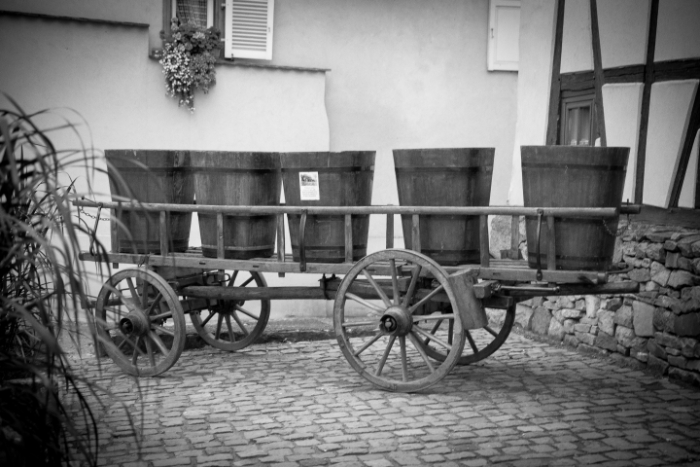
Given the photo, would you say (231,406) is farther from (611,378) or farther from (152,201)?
(611,378)

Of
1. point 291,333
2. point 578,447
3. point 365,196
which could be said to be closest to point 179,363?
point 291,333

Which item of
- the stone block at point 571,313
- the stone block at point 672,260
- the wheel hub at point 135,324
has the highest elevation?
the stone block at point 672,260

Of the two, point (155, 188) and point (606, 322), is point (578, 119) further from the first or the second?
point (155, 188)

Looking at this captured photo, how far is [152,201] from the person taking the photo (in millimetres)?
6773

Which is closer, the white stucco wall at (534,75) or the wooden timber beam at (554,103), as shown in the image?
the wooden timber beam at (554,103)

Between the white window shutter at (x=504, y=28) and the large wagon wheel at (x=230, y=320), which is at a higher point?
the white window shutter at (x=504, y=28)

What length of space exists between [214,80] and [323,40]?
148cm

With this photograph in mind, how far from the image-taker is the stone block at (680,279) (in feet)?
20.5

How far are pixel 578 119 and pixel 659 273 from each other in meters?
1.90

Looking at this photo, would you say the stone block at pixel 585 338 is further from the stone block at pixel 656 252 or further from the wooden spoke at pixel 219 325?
the wooden spoke at pixel 219 325

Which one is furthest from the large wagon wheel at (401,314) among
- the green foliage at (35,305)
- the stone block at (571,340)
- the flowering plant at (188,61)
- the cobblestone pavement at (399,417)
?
the flowering plant at (188,61)

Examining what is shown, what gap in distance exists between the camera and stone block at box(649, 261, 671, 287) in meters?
6.53

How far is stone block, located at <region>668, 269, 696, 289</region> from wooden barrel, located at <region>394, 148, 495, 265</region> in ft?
4.87

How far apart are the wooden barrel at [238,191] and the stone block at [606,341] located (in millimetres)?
2874
